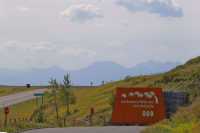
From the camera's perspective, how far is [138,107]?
45.2 metres

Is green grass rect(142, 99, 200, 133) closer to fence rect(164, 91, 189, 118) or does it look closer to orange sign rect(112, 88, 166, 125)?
orange sign rect(112, 88, 166, 125)

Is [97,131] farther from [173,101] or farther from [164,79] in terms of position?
[164,79]

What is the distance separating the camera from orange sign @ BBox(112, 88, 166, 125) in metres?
45.1

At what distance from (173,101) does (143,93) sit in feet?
9.79

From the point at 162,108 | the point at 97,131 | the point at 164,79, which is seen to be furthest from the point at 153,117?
the point at 164,79

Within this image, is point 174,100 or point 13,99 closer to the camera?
point 174,100

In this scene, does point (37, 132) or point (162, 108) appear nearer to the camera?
point (37, 132)

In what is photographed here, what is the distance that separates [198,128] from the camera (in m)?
25.8

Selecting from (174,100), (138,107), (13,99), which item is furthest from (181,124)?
(13,99)

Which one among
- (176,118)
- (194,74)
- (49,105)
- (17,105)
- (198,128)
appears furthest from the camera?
(17,105)

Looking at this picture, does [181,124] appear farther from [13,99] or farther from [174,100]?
[13,99]

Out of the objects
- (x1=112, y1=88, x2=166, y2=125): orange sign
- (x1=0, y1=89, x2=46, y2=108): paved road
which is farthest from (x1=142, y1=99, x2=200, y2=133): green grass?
(x1=0, y1=89, x2=46, y2=108): paved road

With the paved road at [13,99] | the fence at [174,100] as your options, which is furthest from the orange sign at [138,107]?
the paved road at [13,99]

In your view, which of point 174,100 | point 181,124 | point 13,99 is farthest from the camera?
point 13,99
